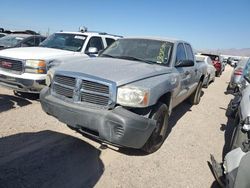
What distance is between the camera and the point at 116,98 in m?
3.60

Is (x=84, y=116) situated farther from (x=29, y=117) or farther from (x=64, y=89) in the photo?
(x=29, y=117)

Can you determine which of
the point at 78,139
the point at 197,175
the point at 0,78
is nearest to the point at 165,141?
the point at 197,175

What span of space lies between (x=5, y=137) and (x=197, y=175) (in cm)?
316

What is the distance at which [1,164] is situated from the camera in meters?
3.46

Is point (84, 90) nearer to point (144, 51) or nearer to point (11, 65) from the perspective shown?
point (144, 51)

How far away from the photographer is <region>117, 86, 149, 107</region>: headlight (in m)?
3.58

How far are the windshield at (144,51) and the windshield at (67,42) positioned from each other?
2.17 metres

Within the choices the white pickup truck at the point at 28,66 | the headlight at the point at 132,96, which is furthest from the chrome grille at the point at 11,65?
the headlight at the point at 132,96

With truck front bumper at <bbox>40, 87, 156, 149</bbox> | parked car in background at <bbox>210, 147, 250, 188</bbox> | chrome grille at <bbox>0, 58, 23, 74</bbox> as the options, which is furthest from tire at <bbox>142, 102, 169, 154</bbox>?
chrome grille at <bbox>0, 58, 23, 74</bbox>

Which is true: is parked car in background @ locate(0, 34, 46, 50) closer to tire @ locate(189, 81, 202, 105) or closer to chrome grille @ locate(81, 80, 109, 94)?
tire @ locate(189, 81, 202, 105)

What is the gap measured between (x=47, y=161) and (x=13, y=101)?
3.20m

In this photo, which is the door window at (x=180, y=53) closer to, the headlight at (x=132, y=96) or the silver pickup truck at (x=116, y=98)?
the silver pickup truck at (x=116, y=98)

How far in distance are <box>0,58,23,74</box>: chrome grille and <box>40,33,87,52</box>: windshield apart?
1.66m

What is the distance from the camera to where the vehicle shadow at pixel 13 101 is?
19.2ft
